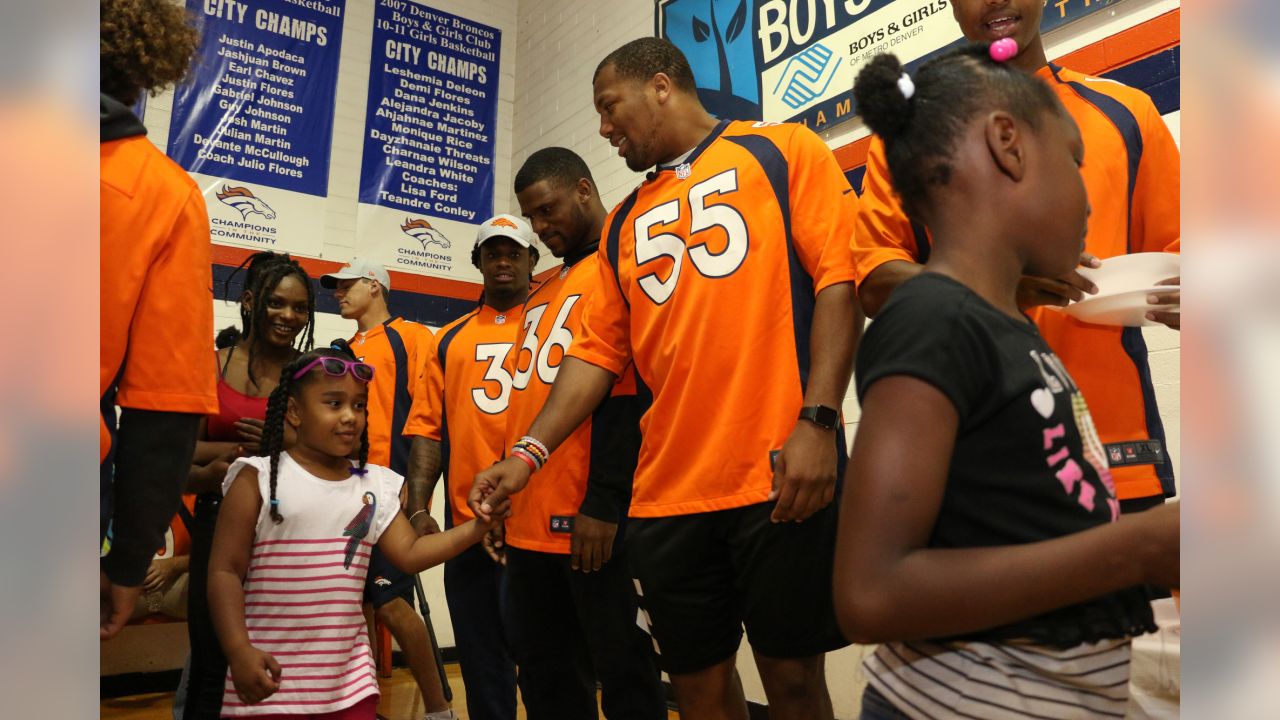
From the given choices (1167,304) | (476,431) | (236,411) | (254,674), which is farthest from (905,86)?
(236,411)

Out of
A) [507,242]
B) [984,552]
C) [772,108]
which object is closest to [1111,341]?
[984,552]

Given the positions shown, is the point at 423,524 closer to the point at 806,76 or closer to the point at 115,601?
the point at 115,601

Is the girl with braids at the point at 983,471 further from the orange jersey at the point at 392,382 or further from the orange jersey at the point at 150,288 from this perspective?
the orange jersey at the point at 392,382

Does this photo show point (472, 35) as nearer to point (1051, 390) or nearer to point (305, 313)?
point (305, 313)

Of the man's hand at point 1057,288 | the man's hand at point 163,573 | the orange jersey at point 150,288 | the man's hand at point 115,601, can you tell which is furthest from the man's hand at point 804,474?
the man's hand at point 163,573

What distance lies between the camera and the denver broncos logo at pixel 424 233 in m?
6.67

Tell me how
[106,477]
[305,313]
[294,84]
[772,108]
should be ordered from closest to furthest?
[106,477]
[305,313]
[772,108]
[294,84]

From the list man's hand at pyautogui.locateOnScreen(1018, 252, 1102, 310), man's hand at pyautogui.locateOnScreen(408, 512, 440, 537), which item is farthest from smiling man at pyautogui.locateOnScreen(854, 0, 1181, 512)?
man's hand at pyautogui.locateOnScreen(408, 512, 440, 537)

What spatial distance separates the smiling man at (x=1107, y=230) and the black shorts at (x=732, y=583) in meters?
0.48

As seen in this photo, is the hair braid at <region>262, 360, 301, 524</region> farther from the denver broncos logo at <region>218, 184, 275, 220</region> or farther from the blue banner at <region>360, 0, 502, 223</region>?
the blue banner at <region>360, 0, 502, 223</region>

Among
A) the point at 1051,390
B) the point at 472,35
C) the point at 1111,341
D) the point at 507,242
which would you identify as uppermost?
the point at 472,35

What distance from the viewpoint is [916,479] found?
0.93m
